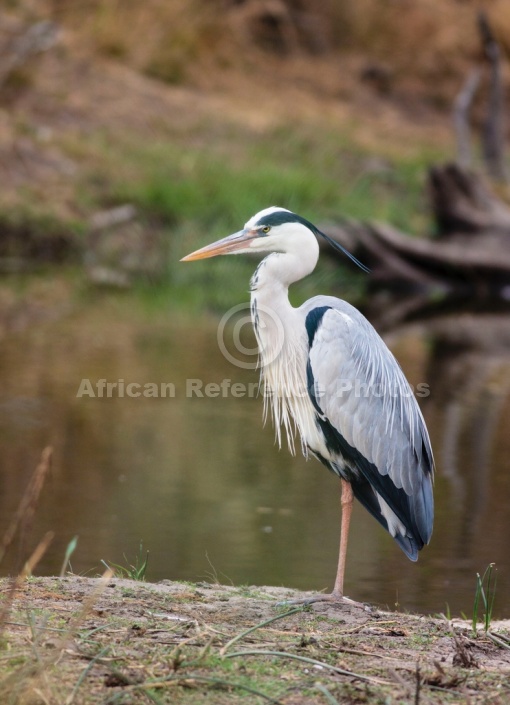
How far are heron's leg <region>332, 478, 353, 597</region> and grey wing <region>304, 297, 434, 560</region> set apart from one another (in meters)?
0.09

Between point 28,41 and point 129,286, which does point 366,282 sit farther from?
point 28,41

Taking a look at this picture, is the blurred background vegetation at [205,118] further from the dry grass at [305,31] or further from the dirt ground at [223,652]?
the dirt ground at [223,652]

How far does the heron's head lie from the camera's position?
199 inches

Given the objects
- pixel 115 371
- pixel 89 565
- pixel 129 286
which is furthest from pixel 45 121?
pixel 89 565

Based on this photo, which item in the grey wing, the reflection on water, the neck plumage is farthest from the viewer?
the reflection on water

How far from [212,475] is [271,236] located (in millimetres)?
2807

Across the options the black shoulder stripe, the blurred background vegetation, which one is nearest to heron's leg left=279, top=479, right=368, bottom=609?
the black shoulder stripe

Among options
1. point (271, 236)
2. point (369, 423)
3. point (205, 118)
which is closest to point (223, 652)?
point (369, 423)

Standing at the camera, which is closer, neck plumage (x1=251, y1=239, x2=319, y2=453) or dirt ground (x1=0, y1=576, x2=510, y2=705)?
dirt ground (x1=0, y1=576, x2=510, y2=705)

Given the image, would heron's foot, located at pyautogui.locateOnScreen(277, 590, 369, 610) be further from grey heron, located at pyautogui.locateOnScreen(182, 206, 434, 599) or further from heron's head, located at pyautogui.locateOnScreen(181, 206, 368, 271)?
heron's head, located at pyautogui.locateOnScreen(181, 206, 368, 271)

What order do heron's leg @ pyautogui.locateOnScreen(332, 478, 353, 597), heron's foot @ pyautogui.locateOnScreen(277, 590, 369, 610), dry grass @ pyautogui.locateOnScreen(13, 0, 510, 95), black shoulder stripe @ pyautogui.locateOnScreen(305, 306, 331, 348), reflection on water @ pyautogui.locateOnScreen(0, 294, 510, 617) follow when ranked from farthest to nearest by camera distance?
dry grass @ pyautogui.locateOnScreen(13, 0, 510, 95) < reflection on water @ pyautogui.locateOnScreen(0, 294, 510, 617) < black shoulder stripe @ pyautogui.locateOnScreen(305, 306, 331, 348) < heron's leg @ pyautogui.locateOnScreen(332, 478, 353, 597) < heron's foot @ pyautogui.locateOnScreen(277, 590, 369, 610)

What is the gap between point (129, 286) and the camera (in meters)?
15.6

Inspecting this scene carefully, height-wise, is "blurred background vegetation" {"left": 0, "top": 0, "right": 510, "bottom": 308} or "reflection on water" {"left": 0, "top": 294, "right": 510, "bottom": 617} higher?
"blurred background vegetation" {"left": 0, "top": 0, "right": 510, "bottom": 308}

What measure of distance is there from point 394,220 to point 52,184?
5.44 meters
